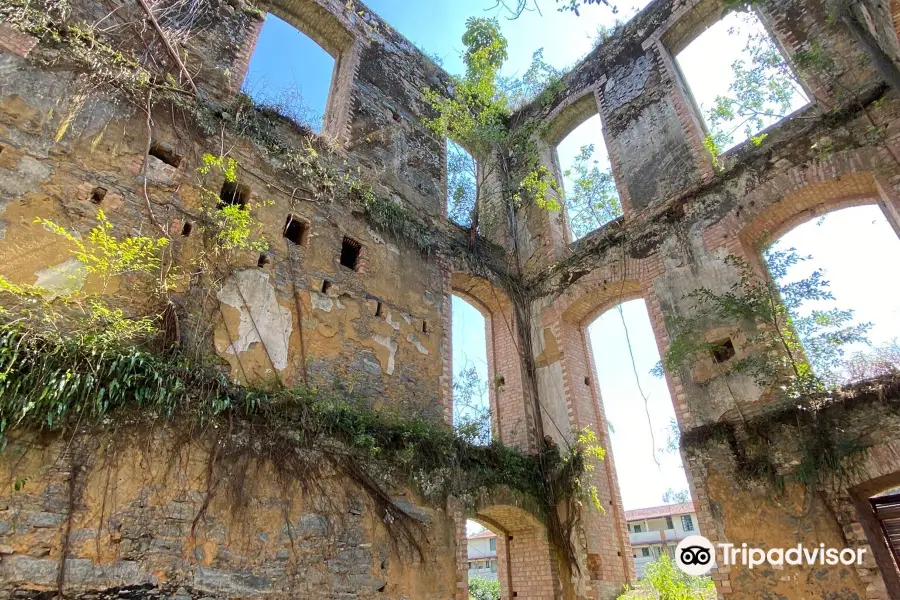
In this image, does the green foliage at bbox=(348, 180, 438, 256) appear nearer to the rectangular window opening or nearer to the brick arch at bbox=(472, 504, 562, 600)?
the rectangular window opening

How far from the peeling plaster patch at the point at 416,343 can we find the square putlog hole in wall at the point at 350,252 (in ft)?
4.33

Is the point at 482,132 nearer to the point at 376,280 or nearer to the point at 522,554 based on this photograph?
the point at 376,280

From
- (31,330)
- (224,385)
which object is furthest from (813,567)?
(31,330)

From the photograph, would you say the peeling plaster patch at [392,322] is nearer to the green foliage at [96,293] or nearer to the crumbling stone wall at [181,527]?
the crumbling stone wall at [181,527]

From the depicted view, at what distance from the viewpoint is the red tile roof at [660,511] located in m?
24.8

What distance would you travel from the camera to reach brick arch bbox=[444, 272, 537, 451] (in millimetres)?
8633

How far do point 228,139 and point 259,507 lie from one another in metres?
4.82

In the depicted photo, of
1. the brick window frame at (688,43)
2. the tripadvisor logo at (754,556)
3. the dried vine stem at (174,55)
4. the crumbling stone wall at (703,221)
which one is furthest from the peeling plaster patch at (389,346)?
the brick window frame at (688,43)

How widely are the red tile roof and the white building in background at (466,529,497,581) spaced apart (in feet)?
24.4

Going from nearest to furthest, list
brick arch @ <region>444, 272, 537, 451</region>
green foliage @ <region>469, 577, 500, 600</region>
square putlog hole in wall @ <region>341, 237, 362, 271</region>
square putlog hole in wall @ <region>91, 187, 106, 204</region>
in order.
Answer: square putlog hole in wall @ <region>91, 187, 106, 204</region>, square putlog hole in wall @ <region>341, 237, 362, 271</region>, brick arch @ <region>444, 272, 537, 451</region>, green foliage @ <region>469, 577, 500, 600</region>

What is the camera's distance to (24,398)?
12.2 ft

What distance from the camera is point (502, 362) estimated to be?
955 centimetres

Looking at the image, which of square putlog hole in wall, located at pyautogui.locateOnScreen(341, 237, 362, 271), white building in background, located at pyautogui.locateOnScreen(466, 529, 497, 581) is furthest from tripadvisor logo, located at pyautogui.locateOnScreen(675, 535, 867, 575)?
white building in background, located at pyautogui.locateOnScreen(466, 529, 497, 581)

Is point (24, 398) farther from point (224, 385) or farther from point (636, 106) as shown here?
point (636, 106)
